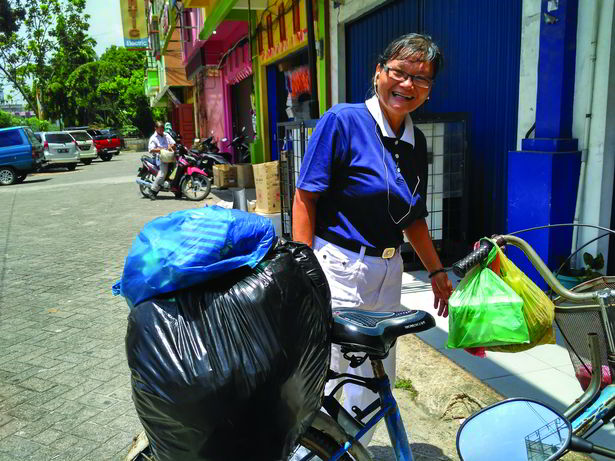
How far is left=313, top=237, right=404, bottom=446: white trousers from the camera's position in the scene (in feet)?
7.14

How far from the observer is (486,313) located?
1744 millimetres

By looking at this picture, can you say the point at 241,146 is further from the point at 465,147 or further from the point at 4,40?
the point at 4,40

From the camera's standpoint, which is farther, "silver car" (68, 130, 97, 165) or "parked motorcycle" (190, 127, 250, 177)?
"silver car" (68, 130, 97, 165)

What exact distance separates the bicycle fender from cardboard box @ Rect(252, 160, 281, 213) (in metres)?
5.93

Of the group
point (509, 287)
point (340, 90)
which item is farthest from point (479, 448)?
point (340, 90)

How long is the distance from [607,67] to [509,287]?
2.74 metres

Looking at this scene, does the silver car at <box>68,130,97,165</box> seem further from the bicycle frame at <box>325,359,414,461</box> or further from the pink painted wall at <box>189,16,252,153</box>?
the bicycle frame at <box>325,359,414,461</box>

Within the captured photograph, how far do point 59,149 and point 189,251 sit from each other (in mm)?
23217

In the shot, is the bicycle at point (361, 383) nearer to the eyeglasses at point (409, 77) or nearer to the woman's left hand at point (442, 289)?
the woman's left hand at point (442, 289)

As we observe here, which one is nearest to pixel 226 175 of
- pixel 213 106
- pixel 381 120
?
pixel 213 106

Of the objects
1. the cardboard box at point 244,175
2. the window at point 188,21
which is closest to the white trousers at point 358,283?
the cardboard box at point 244,175

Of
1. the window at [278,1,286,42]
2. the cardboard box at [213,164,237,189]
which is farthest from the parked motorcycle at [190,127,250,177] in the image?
the window at [278,1,286,42]

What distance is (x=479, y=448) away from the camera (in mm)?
1634

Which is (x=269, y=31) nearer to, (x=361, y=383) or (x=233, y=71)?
(x=233, y=71)
